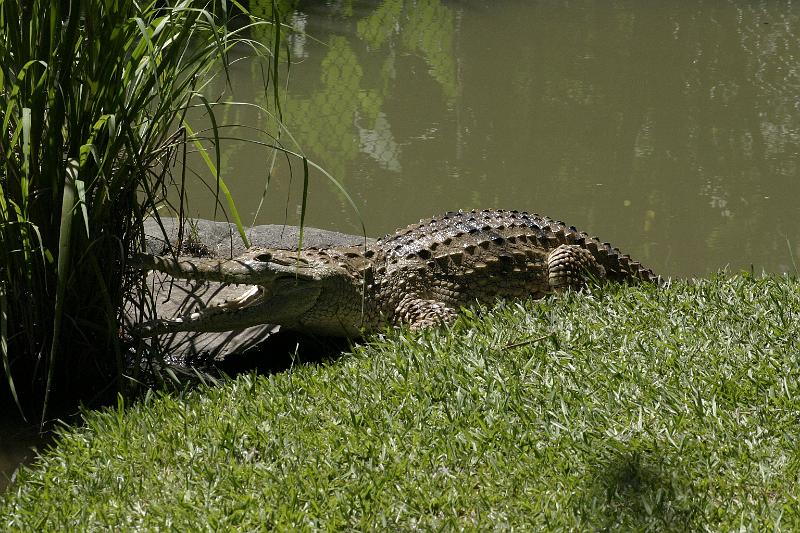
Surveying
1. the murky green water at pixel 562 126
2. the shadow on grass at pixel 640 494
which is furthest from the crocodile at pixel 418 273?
the shadow on grass at pixel 640 494

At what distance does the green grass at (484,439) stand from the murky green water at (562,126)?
153cm

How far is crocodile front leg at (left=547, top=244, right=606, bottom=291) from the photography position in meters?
5.39

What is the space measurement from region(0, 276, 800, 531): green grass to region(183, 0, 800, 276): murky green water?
5.01 ft

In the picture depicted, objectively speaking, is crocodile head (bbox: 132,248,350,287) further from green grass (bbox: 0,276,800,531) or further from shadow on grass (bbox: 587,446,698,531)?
shadow on grass (bbox: 587,446,698,531)

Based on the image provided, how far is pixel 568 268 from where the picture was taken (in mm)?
5395

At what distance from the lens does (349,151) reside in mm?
9039

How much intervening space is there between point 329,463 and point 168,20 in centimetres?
209

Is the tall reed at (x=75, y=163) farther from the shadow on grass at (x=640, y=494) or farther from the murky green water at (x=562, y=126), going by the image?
the shadow on grass at (x=640, y=494)

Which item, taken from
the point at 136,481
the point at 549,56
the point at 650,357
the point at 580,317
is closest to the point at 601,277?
the point at 580,317

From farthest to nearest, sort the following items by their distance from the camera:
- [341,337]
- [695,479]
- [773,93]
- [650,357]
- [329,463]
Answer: [773,93]
[341,337]
[650,357]
[329,463]
[695,479]

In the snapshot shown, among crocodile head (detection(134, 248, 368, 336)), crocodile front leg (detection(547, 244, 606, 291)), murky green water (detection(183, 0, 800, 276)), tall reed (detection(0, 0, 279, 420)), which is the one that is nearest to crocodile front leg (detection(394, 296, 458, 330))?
crocodile head (detection(134, 248, 368, 336))

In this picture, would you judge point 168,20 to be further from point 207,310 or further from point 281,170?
point 281,170

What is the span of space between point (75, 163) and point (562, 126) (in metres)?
6.54

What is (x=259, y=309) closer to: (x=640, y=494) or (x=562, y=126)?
(x=640, y=494)
